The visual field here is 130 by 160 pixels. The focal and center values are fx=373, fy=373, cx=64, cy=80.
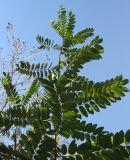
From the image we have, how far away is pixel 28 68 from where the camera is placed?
3.44 metres

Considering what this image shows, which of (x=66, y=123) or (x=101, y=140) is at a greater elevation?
(x=66, y=123)

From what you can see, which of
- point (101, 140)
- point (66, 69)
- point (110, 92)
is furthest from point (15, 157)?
point (66, 69)

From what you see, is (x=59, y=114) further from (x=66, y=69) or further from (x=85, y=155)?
(x=66, y=69)

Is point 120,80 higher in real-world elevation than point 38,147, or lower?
higher

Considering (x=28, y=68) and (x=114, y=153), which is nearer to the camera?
(x=114, y=153)

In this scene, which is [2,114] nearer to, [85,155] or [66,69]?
[66,69]

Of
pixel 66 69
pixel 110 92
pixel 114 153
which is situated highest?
pixel 66 69

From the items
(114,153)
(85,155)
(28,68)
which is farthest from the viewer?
(28,68)

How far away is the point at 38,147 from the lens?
97.2 inches

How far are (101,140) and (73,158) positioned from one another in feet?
0.72

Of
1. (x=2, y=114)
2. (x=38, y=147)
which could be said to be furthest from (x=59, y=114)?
(x=2, y=114)

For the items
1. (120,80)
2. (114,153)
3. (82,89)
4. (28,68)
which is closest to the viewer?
(114,153)

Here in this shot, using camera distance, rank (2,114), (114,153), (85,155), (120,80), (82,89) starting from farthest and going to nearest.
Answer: (2,114) < (82,89) < (120,80) < (85,155) < (114,153)

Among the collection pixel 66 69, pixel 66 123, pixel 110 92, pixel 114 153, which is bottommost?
pixel 114 153
